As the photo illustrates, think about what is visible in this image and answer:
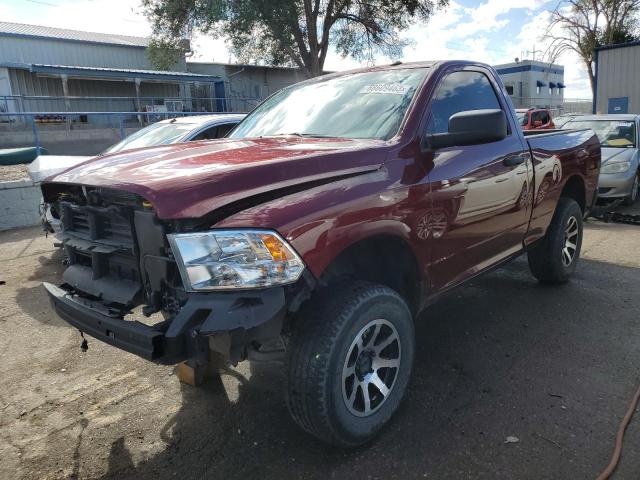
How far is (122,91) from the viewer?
31.4 metres

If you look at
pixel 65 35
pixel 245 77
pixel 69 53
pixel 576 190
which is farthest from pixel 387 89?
pixel 65 35

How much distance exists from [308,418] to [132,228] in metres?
1.22

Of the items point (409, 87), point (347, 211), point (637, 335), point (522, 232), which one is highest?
point (409, 87)

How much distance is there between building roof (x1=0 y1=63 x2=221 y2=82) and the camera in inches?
1038

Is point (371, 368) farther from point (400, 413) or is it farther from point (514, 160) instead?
point (514, 160)

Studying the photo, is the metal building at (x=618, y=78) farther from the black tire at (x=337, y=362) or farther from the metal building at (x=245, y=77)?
the black tire at (x=337, y=362)

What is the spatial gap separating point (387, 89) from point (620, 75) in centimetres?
2202

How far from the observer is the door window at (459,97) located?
3.21m

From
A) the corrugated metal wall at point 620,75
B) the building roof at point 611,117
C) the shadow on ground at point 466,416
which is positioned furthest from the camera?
the corrugated metal wall at point 620,75

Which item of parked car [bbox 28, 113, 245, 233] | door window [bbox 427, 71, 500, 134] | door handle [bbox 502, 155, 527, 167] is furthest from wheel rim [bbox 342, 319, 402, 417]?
parked car [bbox 28, 113, 245, 233]

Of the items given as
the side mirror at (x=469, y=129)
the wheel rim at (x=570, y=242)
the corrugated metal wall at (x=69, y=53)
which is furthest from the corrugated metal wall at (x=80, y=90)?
the side mirror at (x=469, y=129)

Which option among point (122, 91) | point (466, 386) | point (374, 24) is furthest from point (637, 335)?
point (122, 91)

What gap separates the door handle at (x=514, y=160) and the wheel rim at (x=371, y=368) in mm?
1637

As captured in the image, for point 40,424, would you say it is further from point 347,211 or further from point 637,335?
point 637,335
